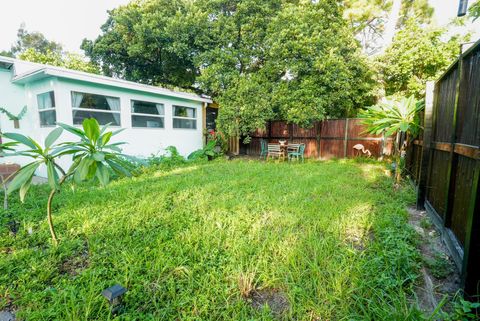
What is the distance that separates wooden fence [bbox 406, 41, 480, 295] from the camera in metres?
1.41

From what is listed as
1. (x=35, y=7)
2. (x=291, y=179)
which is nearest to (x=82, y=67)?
(x=35, y=7)

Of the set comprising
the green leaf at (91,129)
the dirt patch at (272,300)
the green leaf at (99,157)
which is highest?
the green leaf at (91,129)

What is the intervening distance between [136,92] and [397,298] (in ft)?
27.3

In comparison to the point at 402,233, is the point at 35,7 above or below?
above

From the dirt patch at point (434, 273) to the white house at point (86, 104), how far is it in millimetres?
7037

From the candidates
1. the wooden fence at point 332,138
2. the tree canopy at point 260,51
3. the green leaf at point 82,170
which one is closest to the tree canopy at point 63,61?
the tree canopy at point 260,51

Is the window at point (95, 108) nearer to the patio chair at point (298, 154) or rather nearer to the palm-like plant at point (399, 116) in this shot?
the patio chair at point (298, 154)

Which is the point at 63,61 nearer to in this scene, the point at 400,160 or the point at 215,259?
the point at 215,259

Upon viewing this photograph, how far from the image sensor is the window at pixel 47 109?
616 centimetres

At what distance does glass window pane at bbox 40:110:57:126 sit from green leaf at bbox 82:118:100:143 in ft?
17.9

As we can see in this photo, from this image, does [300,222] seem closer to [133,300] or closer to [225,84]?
[133,300]

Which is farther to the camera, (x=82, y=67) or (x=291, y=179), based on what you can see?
(x=82, y=67)

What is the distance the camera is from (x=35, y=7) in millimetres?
11695

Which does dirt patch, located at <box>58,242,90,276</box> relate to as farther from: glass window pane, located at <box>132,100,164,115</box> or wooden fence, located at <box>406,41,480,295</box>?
glass window pane, located at <box>132,100,164,115</box>
